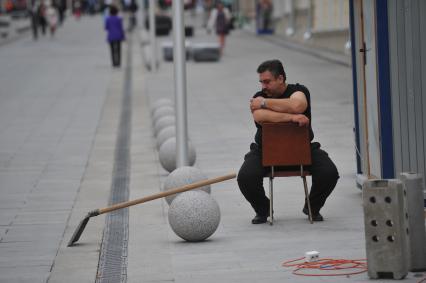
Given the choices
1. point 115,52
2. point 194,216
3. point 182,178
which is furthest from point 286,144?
point 115,52

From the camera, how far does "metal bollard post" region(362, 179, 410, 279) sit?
25.6 ft

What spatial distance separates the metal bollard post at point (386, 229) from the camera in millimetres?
7812

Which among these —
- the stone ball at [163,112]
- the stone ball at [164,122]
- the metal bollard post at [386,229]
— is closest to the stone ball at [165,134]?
the stone ball at [164,122]

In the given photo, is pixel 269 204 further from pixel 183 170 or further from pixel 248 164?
pixel 183 170

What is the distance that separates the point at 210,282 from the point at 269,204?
8.31ft

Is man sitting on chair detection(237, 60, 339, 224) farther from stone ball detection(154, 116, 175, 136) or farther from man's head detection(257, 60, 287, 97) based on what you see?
stone ball detection(154, 116, 175, 136)

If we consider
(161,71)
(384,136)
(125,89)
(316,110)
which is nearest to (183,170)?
(384,136)

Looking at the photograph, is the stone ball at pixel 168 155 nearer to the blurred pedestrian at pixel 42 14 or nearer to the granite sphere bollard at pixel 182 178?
the granite sphere bollard at pixel 182 178

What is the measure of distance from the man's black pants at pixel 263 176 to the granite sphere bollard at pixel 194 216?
69 centimetres

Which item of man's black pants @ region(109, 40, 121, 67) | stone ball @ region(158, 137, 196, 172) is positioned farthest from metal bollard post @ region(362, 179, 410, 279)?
man's black pants @ region(109, 40, 121, 67)

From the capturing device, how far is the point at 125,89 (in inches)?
1115

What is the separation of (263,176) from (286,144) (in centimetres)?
35

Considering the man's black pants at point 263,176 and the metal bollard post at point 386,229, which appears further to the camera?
the man's black pants at point 263,176

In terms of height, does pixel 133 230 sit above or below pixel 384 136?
below
